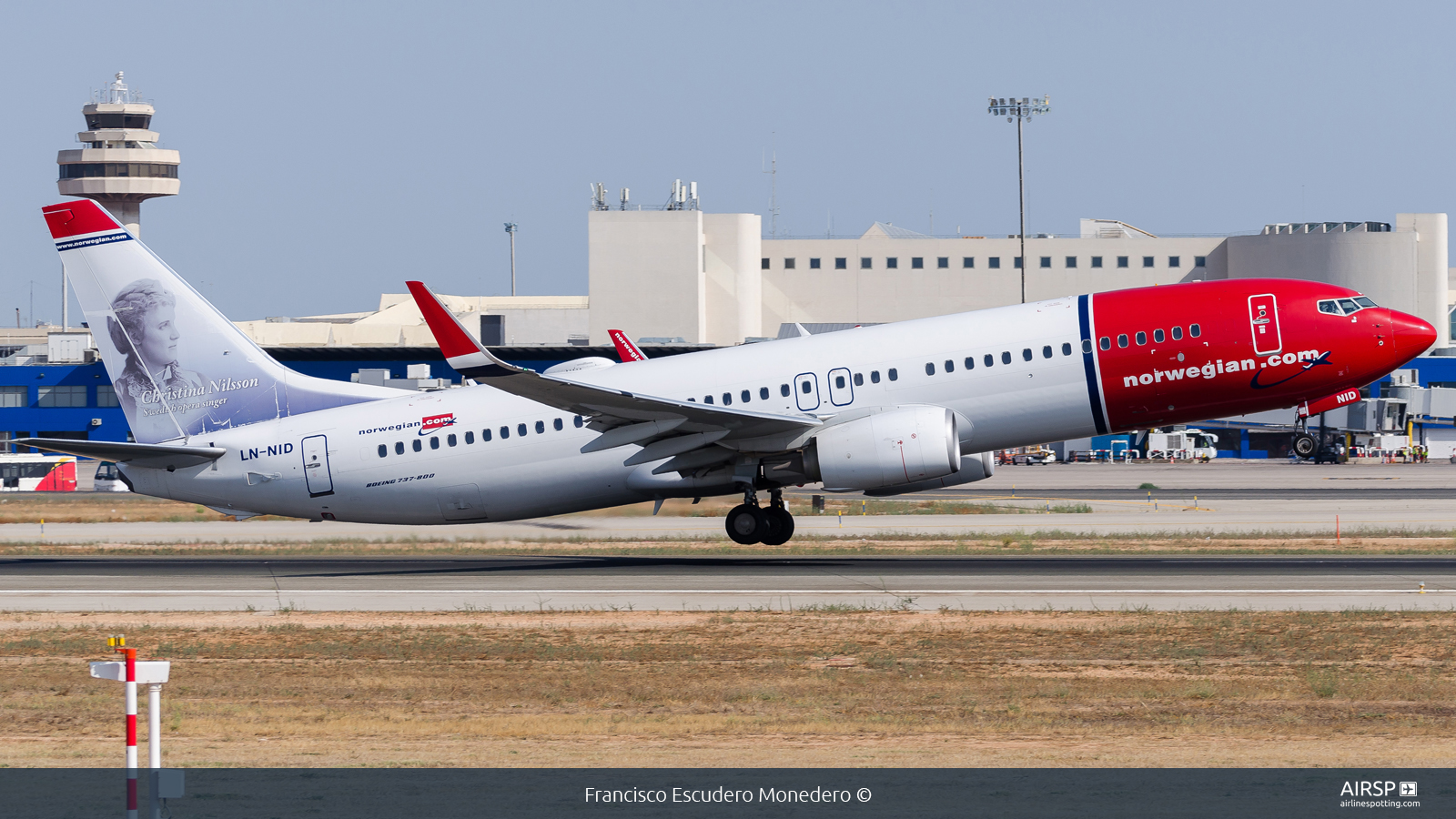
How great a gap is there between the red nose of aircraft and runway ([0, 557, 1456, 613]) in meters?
4.58

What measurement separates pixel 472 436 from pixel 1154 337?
15.1 metres

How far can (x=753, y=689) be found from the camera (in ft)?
63.0

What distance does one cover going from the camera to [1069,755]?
14.7m

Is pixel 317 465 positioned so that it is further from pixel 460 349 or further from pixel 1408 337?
pixel 1408 337

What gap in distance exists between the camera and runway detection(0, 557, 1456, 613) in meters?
27.1

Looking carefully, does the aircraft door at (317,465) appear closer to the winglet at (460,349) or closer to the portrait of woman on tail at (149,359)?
the portrait of woman on tail at (149,359)

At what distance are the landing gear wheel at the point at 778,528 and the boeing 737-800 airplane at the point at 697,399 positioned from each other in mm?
58

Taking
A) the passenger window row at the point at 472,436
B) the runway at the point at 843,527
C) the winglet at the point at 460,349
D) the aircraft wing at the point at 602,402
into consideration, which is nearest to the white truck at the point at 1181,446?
the runway at the point at 843,527
